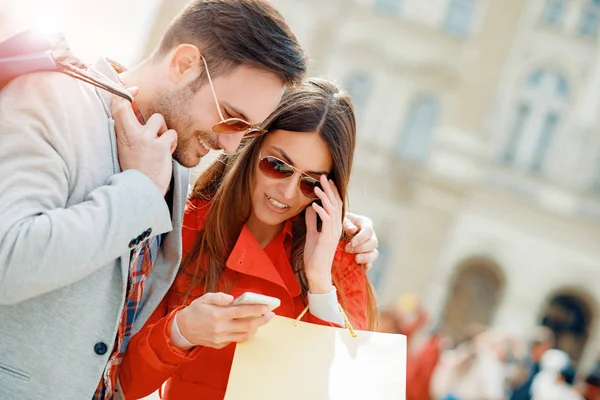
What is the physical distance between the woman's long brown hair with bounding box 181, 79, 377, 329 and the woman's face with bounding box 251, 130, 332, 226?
0.10 feet

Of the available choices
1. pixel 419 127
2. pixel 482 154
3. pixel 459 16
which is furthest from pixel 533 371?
pixel 459 16

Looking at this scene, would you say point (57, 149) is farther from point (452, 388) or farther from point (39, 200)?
point (452, 388)

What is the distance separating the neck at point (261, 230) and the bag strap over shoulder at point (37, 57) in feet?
3.84

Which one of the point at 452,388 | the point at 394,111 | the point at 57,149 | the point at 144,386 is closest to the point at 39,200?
the point at 57,149

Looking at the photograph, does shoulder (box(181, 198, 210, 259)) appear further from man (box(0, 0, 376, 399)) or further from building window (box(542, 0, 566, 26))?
building window (box(542, 0, 566, 26))

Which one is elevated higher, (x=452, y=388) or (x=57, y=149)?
(x=57, y=149)

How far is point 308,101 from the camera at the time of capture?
3.01m

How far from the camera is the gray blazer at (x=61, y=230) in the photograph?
1.61 metres

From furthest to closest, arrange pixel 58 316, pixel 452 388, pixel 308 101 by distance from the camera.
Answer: pixel 452 388 → pixel 308 101 → pixel 58 316

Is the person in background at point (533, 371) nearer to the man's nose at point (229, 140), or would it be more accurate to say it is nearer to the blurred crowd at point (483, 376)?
the blurred crowd at point (483, 376)

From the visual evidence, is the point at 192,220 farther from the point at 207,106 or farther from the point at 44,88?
the point at 44,88

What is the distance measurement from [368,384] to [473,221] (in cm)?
1694

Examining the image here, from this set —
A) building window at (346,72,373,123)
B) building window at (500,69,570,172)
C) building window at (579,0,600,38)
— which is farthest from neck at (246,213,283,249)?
building window at (579,0,600,38)

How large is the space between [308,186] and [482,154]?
16.7m
